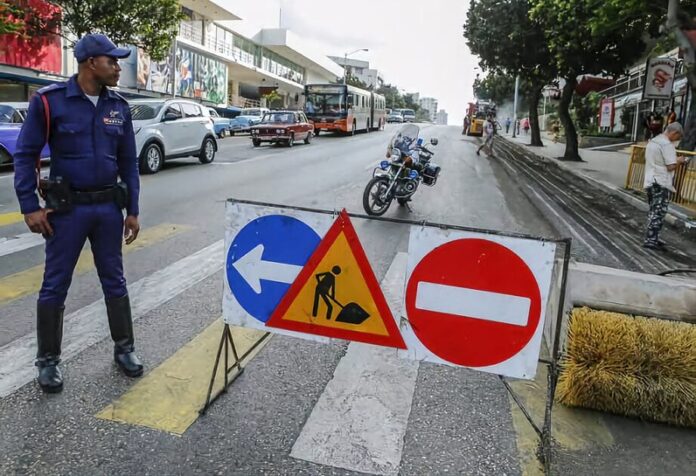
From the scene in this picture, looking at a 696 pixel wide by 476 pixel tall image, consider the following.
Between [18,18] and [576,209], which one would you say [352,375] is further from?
[18,18]

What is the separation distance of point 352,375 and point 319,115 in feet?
102

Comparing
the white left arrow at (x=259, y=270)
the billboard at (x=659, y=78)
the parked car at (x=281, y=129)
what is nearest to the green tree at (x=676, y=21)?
the billboard at (x=659, y=78)

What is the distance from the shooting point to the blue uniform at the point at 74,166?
3429 mm

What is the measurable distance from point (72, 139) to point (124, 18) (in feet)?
68.2

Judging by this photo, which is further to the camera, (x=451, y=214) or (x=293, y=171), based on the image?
(x=293, y=171)

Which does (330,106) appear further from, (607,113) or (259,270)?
(259,270)

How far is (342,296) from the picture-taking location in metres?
3.30

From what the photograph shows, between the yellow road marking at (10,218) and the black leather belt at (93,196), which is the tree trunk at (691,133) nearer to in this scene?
the yellow road marking at (10,218)

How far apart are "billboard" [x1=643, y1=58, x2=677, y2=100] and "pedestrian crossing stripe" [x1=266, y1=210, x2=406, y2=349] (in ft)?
50.2

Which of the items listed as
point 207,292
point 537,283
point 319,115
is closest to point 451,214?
point 207,292

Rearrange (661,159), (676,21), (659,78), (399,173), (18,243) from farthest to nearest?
(659,78)
(676,21)
(399,173)
(661,159)
(18,243)

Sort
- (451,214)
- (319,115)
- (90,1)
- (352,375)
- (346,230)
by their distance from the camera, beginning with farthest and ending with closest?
(319,115) → (90,1) → (451,214) → (352,375) → (346,230)

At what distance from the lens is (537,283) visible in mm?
3004

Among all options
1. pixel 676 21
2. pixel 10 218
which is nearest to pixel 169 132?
pixel 10 218
